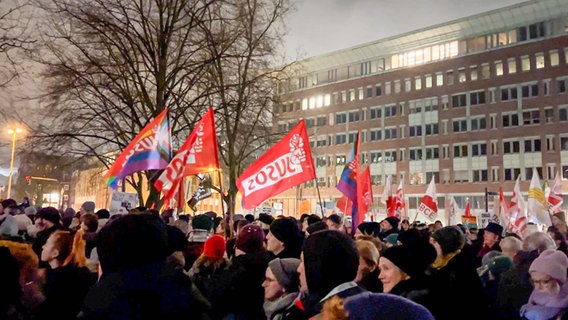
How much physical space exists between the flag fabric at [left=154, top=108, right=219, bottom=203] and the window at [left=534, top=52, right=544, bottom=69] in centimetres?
5677

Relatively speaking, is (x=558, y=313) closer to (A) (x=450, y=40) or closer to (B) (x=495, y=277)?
(B) (x=495, y=277)

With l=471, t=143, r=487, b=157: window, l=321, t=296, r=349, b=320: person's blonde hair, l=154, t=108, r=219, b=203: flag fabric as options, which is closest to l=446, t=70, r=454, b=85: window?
l=471, t=143, r=487, b=157: window

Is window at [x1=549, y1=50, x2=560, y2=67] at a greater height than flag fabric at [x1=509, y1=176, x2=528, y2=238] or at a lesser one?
greater

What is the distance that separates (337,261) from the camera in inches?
108

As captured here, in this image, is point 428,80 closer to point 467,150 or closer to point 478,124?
point 478,124

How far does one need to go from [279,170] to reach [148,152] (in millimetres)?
2976

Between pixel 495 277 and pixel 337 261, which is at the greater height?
pixel 337 261

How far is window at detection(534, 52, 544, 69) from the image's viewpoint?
184 feet

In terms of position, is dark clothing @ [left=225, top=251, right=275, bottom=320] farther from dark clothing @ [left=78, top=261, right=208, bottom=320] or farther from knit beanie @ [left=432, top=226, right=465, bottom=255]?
knit beanie @ [left=432, top=226, right=465, bottom=255]

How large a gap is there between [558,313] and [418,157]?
63.4m

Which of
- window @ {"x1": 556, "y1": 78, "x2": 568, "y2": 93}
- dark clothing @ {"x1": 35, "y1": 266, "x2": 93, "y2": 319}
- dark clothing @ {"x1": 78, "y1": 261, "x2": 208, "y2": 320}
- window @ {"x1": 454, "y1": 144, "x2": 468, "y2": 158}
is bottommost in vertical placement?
dark clothing @ {"x1": 35, "y1": 266, "x2": 93, "y2": 319}

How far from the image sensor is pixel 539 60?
5647cm

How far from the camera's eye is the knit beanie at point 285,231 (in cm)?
533

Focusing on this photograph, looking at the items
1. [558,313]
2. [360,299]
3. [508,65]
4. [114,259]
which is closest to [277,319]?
[114,259]
